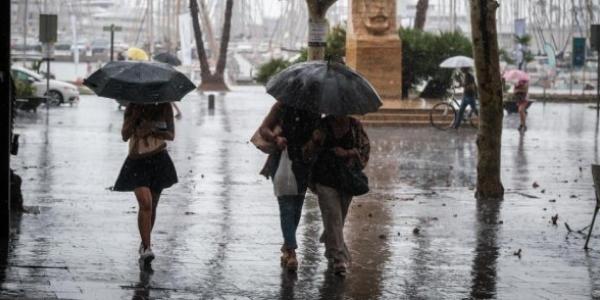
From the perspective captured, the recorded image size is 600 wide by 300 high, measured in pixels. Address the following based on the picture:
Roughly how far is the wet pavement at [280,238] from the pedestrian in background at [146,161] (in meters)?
0.39

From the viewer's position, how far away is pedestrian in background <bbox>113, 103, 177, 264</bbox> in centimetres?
1055

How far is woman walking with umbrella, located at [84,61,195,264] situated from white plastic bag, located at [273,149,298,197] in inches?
37.1

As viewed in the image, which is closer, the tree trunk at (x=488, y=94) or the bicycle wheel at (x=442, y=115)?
the tree trunk at (x=488, y=94)

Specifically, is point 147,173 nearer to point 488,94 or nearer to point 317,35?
point 488,94

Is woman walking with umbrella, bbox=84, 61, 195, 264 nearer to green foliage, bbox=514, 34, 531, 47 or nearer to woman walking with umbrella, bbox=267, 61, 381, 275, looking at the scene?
woman walking with umbrella, bbox=267, 61, 381, 275

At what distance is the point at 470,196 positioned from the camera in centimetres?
1683

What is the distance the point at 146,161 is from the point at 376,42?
27938 millimetres

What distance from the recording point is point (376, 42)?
3816cm

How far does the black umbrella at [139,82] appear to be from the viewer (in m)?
10.4

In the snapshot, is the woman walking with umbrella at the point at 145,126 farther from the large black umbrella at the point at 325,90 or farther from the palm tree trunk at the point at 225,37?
the palm tree trunk at the point at 225,37

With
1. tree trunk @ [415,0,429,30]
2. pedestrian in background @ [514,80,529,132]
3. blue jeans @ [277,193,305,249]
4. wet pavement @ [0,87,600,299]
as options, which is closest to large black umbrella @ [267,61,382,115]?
blue jeans @ [277,193,305,249]

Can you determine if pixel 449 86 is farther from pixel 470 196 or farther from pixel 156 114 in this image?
pixel 156 114

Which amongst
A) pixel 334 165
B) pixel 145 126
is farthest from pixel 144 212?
pixel 334 165

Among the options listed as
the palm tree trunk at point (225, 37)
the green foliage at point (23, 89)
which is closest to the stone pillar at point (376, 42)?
the green foliage at point (23, 89)
